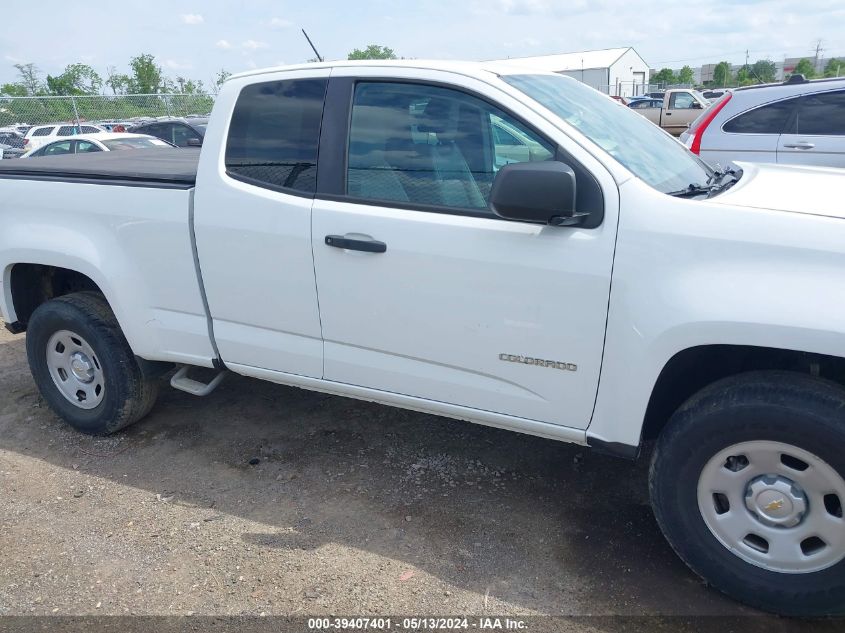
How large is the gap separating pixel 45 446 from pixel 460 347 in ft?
8.98

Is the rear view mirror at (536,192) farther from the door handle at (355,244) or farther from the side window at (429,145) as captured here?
the door handle at (355,244)

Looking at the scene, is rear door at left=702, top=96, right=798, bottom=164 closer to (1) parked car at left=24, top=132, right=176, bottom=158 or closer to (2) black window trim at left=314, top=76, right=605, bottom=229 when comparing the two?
(2) black window trim at left=314, top=76, right=605, bottom=229

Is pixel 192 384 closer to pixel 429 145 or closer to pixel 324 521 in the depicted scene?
pixel 324 521

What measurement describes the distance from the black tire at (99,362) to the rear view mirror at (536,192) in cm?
243

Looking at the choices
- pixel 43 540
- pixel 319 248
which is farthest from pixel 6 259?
pixel 319 248

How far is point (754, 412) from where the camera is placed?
93.8 inches

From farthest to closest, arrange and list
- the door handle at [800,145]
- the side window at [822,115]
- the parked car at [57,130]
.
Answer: the parked car at [57,130] → the door handle at [800,145] → the side window at [822,115]

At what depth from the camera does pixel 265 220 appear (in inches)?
125

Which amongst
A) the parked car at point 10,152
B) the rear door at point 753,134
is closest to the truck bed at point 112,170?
the rear door at point 753,134

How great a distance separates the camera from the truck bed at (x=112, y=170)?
3506mm

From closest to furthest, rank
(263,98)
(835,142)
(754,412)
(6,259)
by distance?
Result: 1. (754,412)
2. (263,98)
3. (6,259)
4. (835,142)

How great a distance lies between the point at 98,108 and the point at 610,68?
41557mm

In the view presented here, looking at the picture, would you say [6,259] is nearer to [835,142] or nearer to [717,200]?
[717,200]

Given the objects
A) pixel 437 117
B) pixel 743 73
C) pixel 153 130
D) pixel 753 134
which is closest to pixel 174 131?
pixel 153 130
